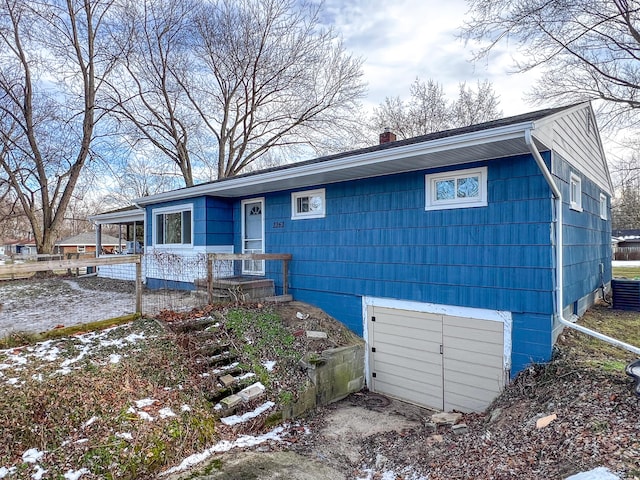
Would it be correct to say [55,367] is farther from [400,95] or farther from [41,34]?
[400,95]

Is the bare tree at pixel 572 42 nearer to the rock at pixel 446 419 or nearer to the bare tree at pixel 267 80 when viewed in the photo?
the bare tree at pixel 267 80

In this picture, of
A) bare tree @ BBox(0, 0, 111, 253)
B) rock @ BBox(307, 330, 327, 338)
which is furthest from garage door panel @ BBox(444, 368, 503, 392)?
bare tree @ BBox(0, 0, 111, 253)

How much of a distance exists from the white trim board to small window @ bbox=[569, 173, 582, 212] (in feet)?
8.36

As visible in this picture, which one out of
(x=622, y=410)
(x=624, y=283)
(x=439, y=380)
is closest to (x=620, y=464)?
(x=622, y=410)

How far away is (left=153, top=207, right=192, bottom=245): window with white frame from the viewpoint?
10219 millimetres

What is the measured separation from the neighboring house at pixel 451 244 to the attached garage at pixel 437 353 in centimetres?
2

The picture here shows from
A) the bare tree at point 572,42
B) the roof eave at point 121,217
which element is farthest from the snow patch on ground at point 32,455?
the bare tree at point 572,42

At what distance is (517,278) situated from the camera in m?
5.50

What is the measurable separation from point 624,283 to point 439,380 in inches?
216

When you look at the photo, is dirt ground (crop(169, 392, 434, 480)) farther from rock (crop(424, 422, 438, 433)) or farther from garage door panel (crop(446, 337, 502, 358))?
garage door panel (crop(446, 337, 502, 358))

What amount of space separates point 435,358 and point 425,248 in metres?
1.88

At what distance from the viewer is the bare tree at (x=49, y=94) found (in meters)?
16.8

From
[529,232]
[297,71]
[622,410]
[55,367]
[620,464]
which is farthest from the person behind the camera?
[297,71]

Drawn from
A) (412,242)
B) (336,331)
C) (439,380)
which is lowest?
(439,380)
